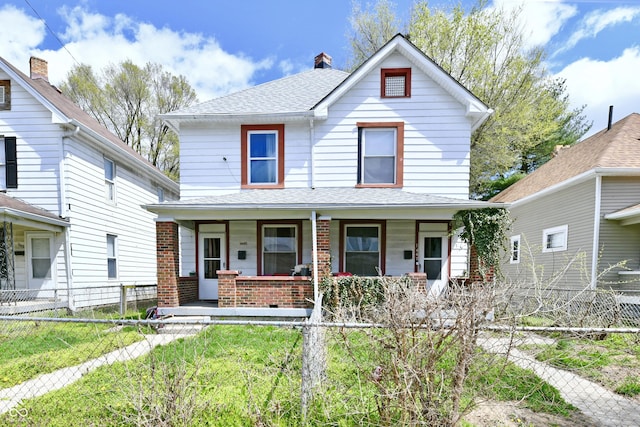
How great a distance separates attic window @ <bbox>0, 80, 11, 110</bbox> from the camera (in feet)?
29.7

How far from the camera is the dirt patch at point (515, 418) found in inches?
124

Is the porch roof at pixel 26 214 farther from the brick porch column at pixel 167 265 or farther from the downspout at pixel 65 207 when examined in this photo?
the brick porch column at pixel 167 265

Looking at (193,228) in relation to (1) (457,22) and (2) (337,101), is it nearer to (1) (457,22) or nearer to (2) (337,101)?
(2) (337,101)

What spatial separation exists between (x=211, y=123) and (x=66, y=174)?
4475 millimetres

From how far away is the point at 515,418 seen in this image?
128 inches

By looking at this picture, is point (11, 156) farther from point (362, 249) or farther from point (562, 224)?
point (562, 224)

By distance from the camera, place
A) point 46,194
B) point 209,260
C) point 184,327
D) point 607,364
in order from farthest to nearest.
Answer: point 209,260, point 46,194, point 184,327, point 607,364

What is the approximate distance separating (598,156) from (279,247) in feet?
34.7

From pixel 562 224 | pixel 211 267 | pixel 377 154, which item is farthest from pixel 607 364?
pixel 211 267

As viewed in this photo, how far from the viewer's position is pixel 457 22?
592 inches

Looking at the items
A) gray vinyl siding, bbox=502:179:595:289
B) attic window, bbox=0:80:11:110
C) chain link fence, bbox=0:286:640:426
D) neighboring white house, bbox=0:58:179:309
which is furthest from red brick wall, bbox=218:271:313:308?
attic window, bbox=0:80:11:110

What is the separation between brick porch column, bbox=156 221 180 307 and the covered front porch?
0.9 inches

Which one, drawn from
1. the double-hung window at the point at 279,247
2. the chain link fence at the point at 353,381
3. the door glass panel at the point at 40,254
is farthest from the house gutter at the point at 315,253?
the door glass panel at the point at 40,254

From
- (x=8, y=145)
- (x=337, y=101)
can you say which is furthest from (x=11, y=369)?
(x=337, y=101)
